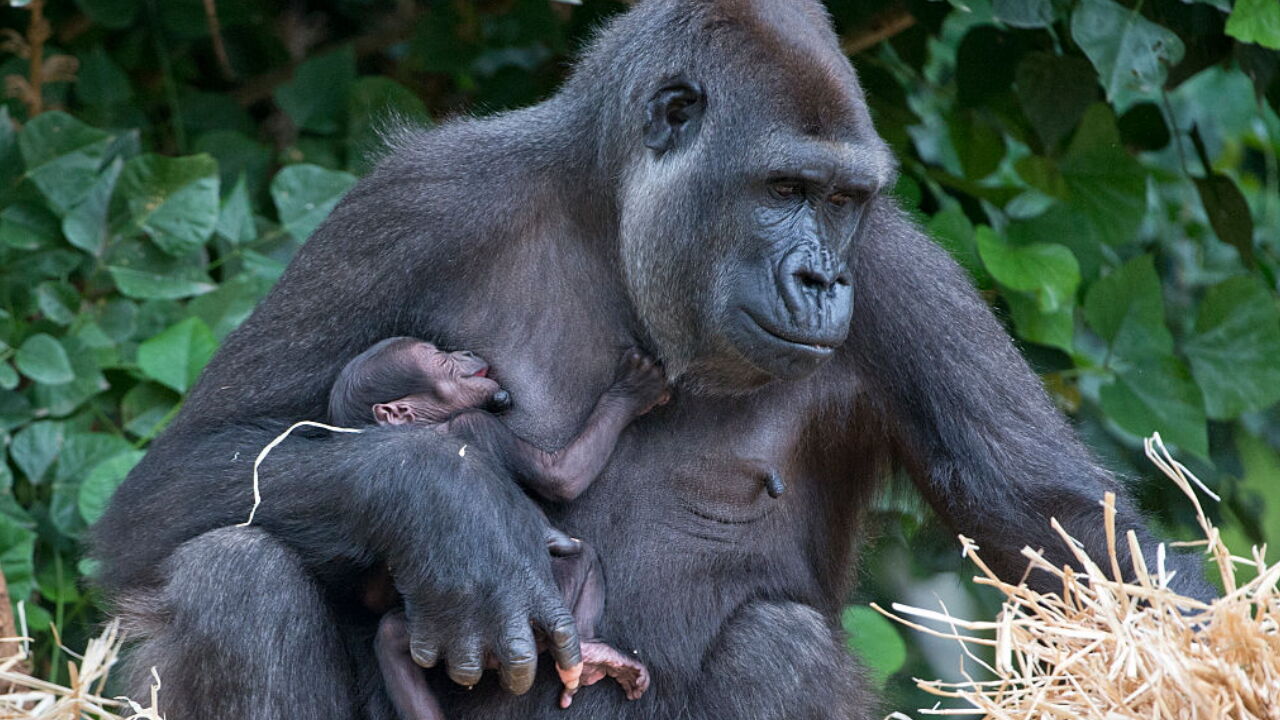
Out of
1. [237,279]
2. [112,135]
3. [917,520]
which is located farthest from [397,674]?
[112,135]

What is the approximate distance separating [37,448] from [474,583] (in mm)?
2019

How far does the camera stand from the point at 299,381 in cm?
337

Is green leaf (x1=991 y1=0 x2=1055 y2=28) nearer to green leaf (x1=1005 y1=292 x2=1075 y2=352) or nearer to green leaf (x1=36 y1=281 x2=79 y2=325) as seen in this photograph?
green leaf (x1=1005 y1=292 x2=1075 y2=352)

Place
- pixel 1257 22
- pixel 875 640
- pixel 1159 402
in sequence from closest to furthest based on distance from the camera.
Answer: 1. pixel 1257 22
2. pixel 1159 402
3. pixel 875 640

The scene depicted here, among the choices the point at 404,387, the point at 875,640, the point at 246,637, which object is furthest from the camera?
the point at 875,640

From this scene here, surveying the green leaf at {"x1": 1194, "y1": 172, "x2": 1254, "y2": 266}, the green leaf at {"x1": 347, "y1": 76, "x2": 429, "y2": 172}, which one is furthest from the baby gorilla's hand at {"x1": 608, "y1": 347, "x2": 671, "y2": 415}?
the green leaf at {"x1": 1194, "y1": 172, "x2": 1254, "y2": 266}

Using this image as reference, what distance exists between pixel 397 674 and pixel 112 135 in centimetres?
225

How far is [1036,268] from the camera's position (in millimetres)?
4281

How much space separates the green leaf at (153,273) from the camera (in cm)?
460

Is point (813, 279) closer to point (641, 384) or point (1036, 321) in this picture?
point (641, 384)

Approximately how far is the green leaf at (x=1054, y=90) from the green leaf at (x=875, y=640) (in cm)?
145

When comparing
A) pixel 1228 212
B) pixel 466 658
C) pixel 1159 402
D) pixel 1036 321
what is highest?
pixel 466 658

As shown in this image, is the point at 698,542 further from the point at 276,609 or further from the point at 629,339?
the point at 276,609

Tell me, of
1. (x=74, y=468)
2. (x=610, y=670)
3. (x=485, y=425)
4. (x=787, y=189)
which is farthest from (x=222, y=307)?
(x=787, y=189)
